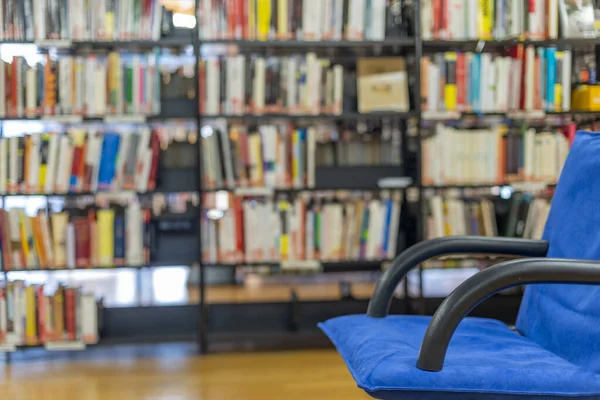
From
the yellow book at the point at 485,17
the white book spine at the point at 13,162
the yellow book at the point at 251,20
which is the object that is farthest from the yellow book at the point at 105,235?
the yellow book at the point at 485,17

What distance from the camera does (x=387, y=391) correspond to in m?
1.08

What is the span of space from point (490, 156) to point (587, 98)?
509 mm

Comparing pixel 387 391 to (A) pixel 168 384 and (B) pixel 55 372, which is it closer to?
(A) pixel 168 384

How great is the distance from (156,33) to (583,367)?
2242 millimetres

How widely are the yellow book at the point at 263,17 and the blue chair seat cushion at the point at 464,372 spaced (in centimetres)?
186

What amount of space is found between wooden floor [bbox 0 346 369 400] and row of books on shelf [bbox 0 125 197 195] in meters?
0.74

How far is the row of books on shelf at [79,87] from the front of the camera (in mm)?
2820

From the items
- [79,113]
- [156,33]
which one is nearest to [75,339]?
[79,113]

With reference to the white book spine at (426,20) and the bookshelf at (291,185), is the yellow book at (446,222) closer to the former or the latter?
the bookshelf at (291,185)

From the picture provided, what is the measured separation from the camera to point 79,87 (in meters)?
2.85

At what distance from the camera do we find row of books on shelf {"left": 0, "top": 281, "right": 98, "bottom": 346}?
280 centimetres

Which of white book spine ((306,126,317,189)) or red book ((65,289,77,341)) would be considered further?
white book spine ((306,126,317,189))

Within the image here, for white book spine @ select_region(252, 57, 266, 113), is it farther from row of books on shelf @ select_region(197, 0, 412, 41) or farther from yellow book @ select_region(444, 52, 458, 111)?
yellow book @ select_region(444, 52, 458, 111)

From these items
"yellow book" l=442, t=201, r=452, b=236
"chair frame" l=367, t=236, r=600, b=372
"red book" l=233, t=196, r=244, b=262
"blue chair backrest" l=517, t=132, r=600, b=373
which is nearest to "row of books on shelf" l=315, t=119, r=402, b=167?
"yellow book" l=442, t=201, r=452, b=236
